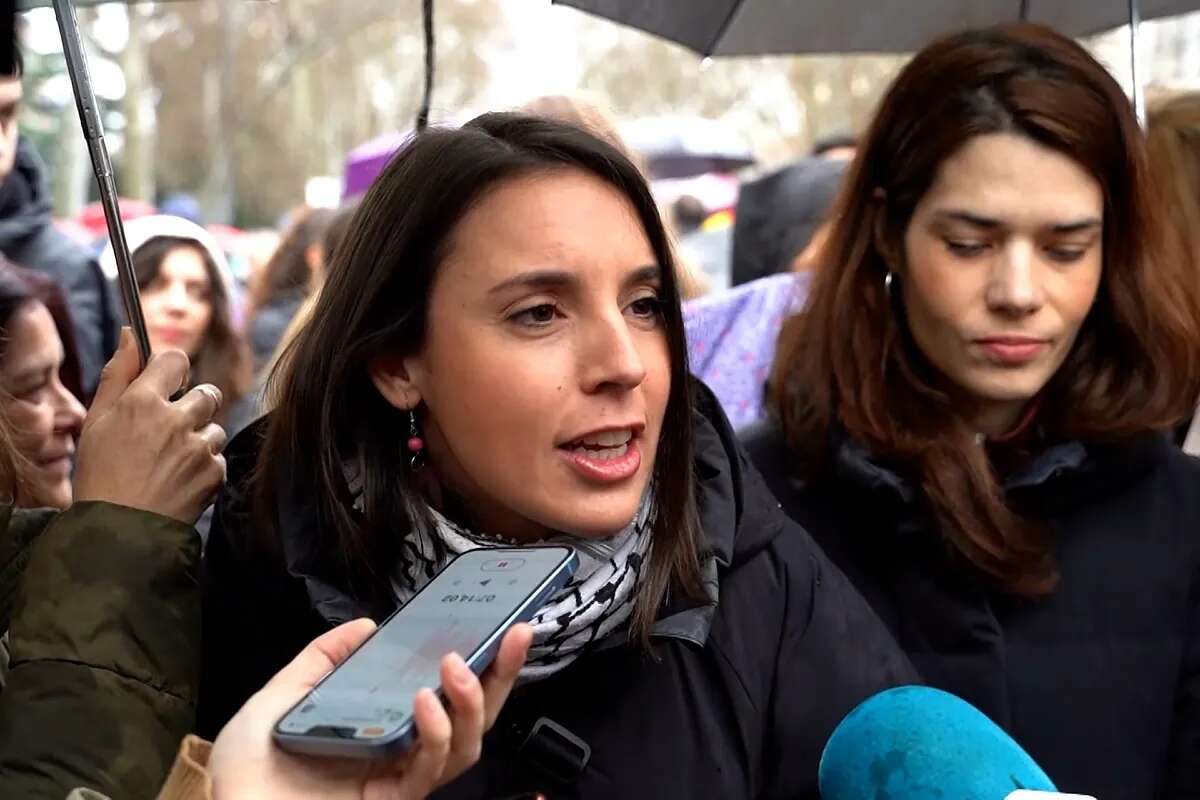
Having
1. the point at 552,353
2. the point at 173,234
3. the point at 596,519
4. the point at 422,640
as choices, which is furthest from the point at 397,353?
the point at 173,234

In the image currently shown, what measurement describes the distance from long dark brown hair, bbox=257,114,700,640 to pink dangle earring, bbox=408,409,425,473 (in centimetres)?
3

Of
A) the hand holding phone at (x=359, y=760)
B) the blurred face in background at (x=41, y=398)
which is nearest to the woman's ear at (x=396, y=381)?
the hand holding phone at (x=359, y=760)

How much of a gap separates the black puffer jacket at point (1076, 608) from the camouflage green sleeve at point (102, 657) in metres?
1.13

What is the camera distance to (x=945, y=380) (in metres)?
2.74

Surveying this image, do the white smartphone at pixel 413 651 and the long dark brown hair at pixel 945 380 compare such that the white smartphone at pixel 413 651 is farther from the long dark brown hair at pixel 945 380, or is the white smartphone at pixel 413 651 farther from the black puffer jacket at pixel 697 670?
the long dark brown hair at pixel 945 380

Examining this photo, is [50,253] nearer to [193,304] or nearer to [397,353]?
[193,304]

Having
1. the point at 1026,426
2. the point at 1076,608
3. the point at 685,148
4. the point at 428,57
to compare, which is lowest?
the point at 685,148

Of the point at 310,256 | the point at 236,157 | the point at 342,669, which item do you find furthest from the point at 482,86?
the point at 342,669

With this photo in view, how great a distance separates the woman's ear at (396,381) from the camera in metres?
2.17

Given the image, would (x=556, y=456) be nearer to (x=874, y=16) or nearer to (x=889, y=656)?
(x=889, y=656)

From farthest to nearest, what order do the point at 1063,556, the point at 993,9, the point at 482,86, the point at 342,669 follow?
1. the point at 482,86
2. the point at 993,9
3. the point at 1063,556
4. the point at 342,669

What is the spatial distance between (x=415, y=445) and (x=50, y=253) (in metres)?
2.82

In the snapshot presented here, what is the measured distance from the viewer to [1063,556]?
8.55 ft

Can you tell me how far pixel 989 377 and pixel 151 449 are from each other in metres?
1.31
